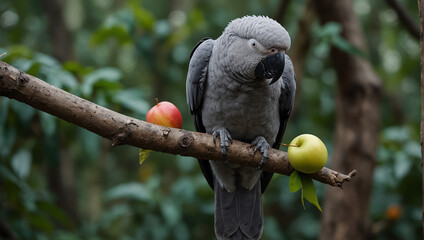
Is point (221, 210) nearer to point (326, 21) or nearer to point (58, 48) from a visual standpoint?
point (326, 21)

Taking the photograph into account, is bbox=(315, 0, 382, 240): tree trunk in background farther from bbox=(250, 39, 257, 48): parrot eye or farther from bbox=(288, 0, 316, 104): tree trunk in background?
bbox=(250, 39, 257, 48): parrot eye

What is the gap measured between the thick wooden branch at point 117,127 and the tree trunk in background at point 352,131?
169cm

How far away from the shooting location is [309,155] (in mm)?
1576

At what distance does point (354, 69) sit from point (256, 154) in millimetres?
1991

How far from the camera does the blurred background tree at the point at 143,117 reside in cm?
271

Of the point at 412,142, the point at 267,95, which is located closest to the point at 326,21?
the point at 412,142

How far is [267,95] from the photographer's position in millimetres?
2076

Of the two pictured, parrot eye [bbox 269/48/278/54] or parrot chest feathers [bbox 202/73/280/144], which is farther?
parrot chest feathers [bbox 202/73/280/144]

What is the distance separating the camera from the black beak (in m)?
1.82

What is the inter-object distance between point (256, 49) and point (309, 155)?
629mm

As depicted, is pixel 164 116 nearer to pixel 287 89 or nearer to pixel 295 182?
pixel 295 182

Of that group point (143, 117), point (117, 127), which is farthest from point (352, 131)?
point (117, 127)

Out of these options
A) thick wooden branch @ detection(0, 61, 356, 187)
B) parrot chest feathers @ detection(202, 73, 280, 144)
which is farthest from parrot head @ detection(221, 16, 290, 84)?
thick wooden branch @ detection(0, 61, 356, 187)

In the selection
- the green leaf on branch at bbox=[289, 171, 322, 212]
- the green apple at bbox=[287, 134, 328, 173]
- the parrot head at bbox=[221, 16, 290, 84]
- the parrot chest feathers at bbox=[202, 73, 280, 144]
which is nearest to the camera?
the green apple at bbox=[287, 134, 328, 173]
